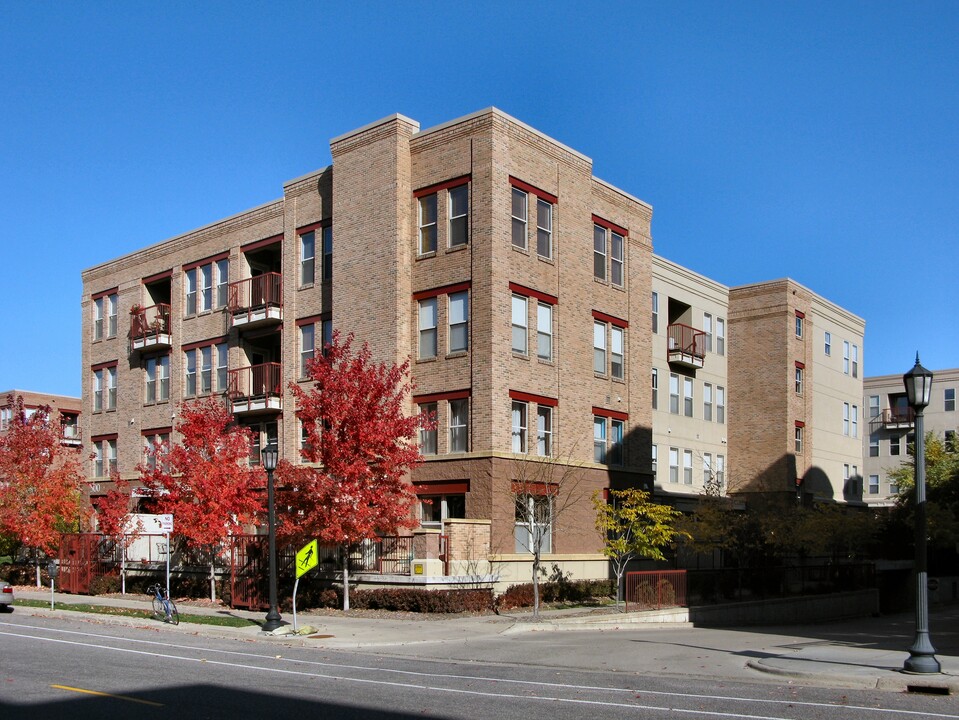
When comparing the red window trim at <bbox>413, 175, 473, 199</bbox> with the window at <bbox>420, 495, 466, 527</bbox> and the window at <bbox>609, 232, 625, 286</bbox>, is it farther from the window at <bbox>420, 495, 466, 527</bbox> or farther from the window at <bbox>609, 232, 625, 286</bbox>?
the window at <bbox>420, 495, 466, 527</bbox>

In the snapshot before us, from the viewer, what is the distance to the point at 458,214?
33688 mm

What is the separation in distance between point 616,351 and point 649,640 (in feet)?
52.9

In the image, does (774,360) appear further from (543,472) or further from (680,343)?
(543,472)

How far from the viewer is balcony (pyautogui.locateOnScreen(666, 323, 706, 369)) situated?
4625cm

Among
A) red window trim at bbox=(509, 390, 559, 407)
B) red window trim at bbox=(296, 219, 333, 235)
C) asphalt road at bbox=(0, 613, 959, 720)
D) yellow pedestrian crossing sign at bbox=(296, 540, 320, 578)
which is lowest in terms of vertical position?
asphalt road at bbox=(0, 613, 959, 720)

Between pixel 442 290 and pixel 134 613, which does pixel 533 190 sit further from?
pixel 134 613

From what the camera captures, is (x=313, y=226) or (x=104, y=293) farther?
(x=104, y=293)

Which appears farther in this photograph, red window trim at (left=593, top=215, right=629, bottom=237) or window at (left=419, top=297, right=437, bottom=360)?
red window trim at (left=593, top=215, right=629, bottom=237)

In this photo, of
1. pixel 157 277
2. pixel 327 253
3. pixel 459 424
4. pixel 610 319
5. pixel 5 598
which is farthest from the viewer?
pixel 157 277

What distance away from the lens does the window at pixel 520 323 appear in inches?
1315

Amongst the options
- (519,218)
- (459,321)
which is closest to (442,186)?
(519,218)

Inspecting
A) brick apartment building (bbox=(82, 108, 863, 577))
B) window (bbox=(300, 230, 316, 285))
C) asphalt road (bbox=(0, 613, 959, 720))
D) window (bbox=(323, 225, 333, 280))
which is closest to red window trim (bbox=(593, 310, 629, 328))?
brick apartment building (bbox=(82, 108, 863, 577))

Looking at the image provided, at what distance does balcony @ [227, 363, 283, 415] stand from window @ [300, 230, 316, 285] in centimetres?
383

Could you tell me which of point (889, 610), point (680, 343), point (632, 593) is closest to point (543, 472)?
point (632, 593)
